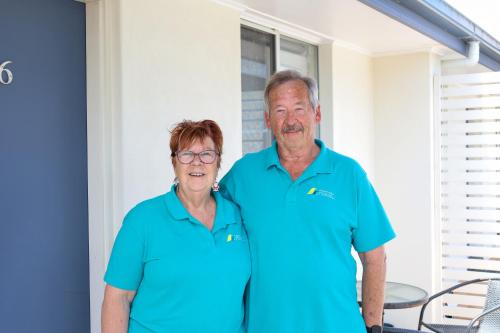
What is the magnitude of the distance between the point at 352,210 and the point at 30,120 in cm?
145

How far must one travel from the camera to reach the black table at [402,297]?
13.5 feet

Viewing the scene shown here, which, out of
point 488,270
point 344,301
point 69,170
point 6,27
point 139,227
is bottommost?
point 488,270

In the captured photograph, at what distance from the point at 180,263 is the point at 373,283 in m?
0.96

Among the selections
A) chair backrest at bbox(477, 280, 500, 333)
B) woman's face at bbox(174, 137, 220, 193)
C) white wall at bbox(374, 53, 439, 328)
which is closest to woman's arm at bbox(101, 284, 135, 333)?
woman's face at bbox(174, 137, 220, 193)

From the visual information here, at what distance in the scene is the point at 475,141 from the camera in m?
6.02

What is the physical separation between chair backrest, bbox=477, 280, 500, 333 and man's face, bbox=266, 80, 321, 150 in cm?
255

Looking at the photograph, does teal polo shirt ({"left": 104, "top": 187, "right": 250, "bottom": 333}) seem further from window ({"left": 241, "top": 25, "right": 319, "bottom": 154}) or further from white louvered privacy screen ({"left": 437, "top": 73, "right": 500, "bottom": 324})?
white louvered privacy screen ({"left": 437, "top": 73, "right": 500, "bottom": 324})

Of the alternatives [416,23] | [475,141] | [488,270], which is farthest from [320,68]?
[488,270]

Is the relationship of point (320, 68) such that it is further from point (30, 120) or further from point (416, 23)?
point (30, 120)

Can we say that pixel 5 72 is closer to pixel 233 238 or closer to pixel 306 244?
pixel 233 238

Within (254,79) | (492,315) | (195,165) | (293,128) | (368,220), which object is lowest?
(492,315)

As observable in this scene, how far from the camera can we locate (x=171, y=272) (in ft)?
6.65

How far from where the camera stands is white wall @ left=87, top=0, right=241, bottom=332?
9.83 ft

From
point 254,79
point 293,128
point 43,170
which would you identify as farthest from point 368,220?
point 254,79
